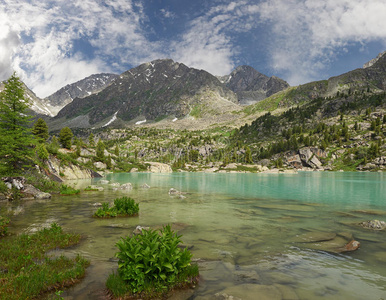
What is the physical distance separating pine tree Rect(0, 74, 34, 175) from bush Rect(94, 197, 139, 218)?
18.3 m

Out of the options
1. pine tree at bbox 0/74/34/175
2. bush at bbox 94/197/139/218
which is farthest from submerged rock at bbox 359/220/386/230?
pine tree at bbox 0/74/34/175

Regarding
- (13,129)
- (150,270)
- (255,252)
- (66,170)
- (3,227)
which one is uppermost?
(13,129)

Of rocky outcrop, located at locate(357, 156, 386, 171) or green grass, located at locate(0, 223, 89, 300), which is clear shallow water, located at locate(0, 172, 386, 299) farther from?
rocky outcrop, located at locate(357, 156, 386, 171)

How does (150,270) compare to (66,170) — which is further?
(66,170)

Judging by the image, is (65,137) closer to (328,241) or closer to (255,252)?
(255,252)

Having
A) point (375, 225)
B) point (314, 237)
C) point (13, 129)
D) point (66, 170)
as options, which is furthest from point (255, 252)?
point (66, 170)

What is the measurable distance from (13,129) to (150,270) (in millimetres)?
34830

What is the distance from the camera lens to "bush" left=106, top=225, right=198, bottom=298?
23.6 feet

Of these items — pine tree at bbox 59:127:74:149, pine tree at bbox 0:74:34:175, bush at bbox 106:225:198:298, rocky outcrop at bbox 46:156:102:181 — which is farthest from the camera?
pine tree at bbox 59:127:74:149

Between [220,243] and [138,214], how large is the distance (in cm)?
1079

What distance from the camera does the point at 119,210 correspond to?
68.6 ft

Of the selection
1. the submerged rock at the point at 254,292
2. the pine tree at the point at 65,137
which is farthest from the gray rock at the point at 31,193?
the pine tree at the point at 65,137

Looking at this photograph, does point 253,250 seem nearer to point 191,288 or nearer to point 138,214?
point 191,288

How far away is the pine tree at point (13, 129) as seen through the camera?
29625 mm
